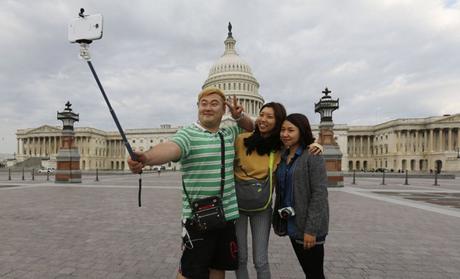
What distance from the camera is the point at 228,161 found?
2.85 m

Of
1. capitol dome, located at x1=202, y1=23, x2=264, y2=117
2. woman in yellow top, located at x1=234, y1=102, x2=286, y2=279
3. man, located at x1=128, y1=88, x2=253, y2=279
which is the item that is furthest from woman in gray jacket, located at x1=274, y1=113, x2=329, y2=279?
capitol dome, located at x1=202, y1=23, x2=264, y2=117

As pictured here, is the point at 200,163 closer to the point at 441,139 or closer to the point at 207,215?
the point at 207,215

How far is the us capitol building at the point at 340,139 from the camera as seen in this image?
83.9 meters

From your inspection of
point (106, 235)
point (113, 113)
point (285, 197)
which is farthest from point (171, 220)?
point (113, 113)

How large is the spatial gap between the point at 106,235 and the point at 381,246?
21.1 ft

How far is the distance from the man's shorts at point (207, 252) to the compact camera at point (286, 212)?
593 mm

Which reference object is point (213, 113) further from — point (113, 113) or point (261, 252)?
point (261, 252)

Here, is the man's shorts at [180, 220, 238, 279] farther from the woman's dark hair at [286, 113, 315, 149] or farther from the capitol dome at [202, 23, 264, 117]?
the capitol dome at [202, 23, 264, 117]

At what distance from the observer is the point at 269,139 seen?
10.4 ft

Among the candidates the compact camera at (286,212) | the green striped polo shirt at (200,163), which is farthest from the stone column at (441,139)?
the green striped polo shirt at (200,163)

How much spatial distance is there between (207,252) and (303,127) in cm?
163

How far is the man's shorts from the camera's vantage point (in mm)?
2703

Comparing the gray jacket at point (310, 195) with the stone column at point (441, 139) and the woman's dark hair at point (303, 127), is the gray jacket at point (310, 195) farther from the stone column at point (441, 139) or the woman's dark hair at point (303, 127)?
the stone column at point (441, 139)

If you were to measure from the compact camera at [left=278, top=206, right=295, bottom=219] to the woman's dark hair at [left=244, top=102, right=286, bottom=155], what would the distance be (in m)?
0.65
